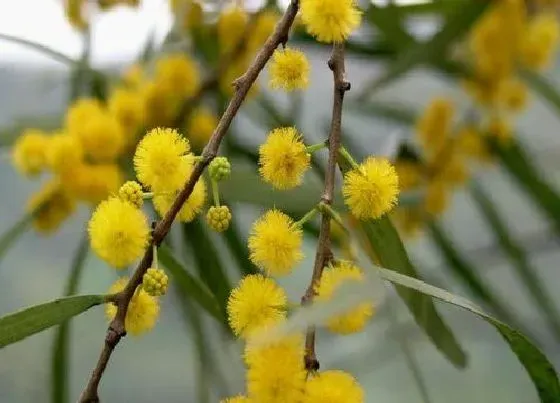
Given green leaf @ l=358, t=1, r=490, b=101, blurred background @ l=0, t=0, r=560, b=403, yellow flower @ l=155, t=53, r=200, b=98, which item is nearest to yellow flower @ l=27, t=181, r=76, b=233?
blurred background @ l=0, t=0, r=560, b=403

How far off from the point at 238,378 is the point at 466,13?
0.35 meters

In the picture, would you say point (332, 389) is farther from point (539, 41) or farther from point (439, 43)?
point (539, 41)

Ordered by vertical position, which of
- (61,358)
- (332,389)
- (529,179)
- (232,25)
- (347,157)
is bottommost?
(332,389)

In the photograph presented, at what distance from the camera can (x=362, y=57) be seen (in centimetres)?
90

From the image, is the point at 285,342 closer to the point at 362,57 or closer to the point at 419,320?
the point at 419,320

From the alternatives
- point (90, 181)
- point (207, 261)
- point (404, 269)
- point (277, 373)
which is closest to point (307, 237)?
point (207, 261)

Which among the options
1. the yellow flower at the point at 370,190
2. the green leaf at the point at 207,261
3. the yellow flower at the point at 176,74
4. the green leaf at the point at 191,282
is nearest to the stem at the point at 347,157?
the yellow flower at the point at 370,190

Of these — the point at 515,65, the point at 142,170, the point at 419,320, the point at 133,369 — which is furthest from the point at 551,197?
the point at 133,369

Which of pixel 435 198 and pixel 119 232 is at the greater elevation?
pixel 435 198

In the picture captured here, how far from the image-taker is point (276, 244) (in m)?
0.37

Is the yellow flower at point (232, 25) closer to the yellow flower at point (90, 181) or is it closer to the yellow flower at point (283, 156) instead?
the yellow flower at point (90, 181)

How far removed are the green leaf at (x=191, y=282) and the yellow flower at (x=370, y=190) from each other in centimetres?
11

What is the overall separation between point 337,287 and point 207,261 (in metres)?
0.40

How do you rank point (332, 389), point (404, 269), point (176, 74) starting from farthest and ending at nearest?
point (176, 74) < point (404, 269) < point (332, 389)
